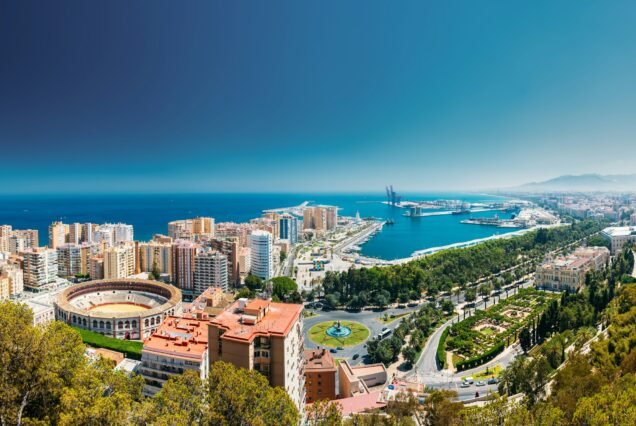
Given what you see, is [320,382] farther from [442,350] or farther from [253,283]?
[253,283]

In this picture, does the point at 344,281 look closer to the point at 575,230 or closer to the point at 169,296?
the point at 169,296

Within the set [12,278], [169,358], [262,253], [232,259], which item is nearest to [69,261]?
[12,278]

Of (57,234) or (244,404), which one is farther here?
(57,234)

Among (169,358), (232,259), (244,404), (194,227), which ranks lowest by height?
(232,259)

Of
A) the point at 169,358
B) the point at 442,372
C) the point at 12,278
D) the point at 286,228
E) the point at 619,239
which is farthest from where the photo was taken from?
the point at 286,228

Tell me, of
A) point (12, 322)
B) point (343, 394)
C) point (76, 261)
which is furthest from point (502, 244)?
point (12, 322)

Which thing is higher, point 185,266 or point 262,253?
point 262,253

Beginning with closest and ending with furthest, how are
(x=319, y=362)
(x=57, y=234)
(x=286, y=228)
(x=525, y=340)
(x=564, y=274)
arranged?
(x=319, y=362) < (x=525, y=340) < (x=564, y=274) < (x=57, y=234) < (x=286, y=228)

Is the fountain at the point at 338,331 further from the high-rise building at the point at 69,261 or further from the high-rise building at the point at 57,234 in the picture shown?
the high-rise building at the point at 57,234
